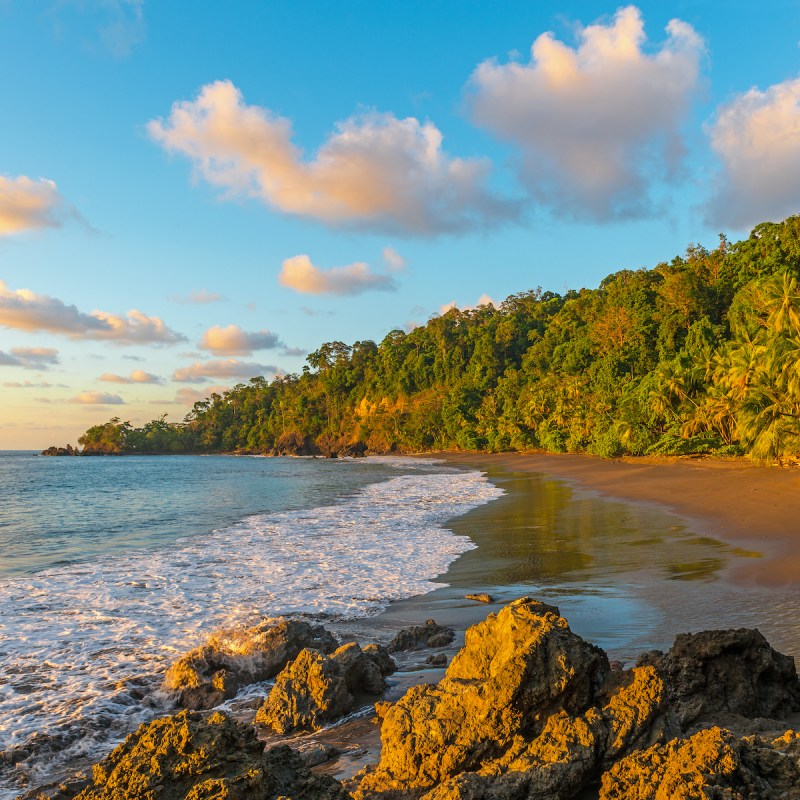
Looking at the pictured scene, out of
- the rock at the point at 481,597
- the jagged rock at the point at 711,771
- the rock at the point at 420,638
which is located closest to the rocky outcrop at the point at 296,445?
the rock at the point at 481,597

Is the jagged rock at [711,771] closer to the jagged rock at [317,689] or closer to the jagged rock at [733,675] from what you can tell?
the jagged rock at [733,675]

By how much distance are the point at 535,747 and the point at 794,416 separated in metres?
29.4

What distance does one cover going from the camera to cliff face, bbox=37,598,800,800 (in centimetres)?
293

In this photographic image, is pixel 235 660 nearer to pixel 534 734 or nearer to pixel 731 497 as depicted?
pixel 534 734

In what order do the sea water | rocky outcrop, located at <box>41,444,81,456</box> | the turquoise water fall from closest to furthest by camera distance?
the sea water
the turquoise water
rocky outcrop, located at <box>41,444,81,456</box>

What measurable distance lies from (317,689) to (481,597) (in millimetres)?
4241

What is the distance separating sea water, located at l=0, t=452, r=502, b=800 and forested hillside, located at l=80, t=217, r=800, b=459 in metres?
19.1

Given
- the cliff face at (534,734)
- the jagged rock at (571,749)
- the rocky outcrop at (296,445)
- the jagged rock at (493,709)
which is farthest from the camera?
the rocky outcrop at (296,445)

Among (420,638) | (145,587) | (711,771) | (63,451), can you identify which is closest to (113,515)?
(145,587)

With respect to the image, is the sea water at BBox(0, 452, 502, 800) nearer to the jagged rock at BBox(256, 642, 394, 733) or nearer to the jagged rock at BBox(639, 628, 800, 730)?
the jagged rock at BBox(256, 642, 394, 733)

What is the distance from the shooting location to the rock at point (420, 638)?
22.1 ft

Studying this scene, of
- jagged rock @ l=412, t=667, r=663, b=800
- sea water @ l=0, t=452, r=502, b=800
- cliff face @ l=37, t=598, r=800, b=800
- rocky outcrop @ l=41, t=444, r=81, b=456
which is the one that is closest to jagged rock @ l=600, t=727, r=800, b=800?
cliff face @ l=37, t=598, r=800, b=800

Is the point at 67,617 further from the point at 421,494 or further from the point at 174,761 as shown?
the point at 421,494

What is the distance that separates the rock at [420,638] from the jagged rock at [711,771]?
3804 millimetres
